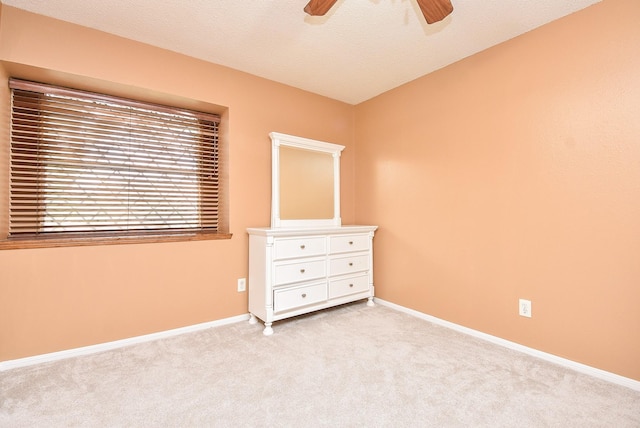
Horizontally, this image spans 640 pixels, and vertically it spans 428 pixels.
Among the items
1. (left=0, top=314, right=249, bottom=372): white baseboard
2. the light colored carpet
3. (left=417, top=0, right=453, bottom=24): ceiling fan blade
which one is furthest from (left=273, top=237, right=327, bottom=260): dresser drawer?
(left=417, top=0, right=453, bottom=24): ceiling fan blade

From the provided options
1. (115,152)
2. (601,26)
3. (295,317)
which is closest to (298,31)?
(115,152)

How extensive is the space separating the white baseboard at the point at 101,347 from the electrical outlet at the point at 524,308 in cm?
234

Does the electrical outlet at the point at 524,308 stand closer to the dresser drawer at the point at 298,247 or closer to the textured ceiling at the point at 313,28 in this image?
the dresser drawer at the point at 298,247

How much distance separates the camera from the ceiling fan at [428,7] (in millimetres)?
1438

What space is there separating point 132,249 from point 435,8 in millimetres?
2535

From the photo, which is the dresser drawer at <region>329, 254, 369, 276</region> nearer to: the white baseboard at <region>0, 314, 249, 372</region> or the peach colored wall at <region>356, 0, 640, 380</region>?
the peach colored wall at <region>356, 0, 640, 380</region>

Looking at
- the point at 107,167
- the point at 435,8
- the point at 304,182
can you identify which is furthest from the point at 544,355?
the point at 107,167

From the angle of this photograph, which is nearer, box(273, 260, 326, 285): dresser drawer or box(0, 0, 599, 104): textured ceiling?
box(0, 0, 599, 104): textured ceiling

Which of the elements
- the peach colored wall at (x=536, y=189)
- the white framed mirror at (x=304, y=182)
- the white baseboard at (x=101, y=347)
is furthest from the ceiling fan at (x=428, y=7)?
the white baseboard at (x=101, y=347)

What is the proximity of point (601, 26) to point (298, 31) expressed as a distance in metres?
1.92

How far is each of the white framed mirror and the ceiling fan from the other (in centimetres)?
139

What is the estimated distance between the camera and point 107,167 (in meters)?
2.33

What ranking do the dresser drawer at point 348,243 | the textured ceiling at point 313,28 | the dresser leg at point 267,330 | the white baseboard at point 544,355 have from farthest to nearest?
the dresser drawer at point 348,243 < the dresser leg at point 267,330 < the textured ceiling at point 313,28 < the white baseboard at point 544,355

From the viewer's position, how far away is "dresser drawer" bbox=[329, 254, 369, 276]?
2850 mm
